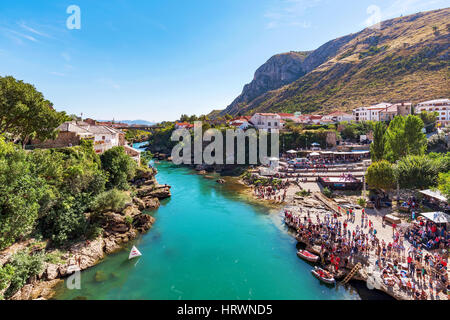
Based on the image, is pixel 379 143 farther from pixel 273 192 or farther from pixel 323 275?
pixel 323 275

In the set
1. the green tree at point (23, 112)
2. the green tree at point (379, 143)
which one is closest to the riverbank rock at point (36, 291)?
the green tree at point (23, 112)

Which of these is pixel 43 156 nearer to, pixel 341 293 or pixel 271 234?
pixel 271 234

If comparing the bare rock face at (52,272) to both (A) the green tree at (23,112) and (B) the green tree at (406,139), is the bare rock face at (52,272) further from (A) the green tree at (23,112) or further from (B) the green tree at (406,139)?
(B) the green tree at (406,139)

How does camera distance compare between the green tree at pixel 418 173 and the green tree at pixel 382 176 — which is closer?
the green tree at pixel 418 173

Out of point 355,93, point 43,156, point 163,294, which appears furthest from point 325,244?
point 355,93

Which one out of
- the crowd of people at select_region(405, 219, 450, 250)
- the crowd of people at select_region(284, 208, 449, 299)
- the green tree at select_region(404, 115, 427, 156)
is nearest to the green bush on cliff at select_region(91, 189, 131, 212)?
the crowd of people at select_region(284, 208, 449, 299)

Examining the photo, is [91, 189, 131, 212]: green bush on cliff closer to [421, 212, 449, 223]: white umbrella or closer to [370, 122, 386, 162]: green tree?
[421, 212, 449, 223]: white umbrella

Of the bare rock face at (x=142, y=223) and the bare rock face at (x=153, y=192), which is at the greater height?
the bare rock face at (x=153, y=192)
